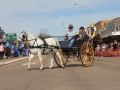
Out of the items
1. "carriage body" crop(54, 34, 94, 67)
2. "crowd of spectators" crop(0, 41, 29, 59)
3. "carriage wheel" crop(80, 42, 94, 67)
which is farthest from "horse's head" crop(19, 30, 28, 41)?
"crowd of spectators" crop(0, 41, 29, 59)

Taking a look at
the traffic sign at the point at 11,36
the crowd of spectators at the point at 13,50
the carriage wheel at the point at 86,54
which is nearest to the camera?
the carriage wheel at the point at 86,54

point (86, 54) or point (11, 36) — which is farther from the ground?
point (11, 36)

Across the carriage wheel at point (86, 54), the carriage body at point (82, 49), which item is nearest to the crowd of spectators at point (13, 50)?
the carriage body at point (82, 49)

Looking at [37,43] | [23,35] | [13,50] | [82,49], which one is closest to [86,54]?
[82,49]

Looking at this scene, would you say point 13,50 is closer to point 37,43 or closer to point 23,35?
point 23,35

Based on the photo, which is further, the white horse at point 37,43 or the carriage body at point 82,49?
the carriage body at point 82,49

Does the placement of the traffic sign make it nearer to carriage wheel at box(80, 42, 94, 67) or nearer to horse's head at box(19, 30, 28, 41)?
carriage wheel at box(80, 42, 94, 67)

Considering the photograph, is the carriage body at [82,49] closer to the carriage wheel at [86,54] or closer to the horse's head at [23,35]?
the carriage wheel at [86,54]

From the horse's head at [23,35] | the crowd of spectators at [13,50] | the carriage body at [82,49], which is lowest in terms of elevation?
the crowd of spectators at [13,50]

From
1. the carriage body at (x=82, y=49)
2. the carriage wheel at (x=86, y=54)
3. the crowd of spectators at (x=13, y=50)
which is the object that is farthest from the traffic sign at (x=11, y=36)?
the carriage wheel at (x=86, y=54)

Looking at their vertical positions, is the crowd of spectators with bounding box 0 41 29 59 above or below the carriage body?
below

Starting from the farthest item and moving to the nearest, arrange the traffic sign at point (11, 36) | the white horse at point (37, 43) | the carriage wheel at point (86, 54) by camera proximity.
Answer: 1. the traffic sign at point (11, 36)
2. the carriage wheel at point (86, 54)
3. the white horse at point (37, 43)

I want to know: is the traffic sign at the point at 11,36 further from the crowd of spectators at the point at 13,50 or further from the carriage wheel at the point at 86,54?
the carriage wheel at the point at 86,54

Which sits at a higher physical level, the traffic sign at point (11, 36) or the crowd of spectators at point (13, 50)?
the traffic sign at point (11, 36)
